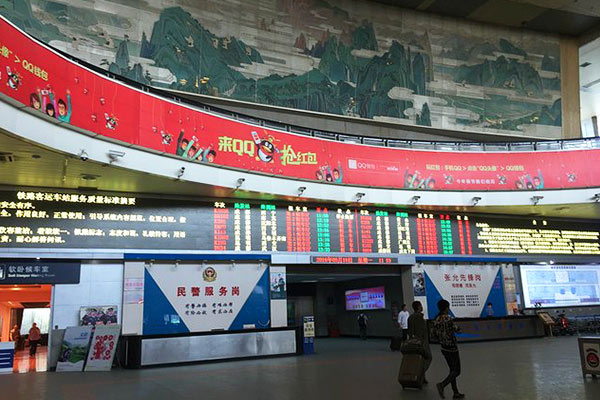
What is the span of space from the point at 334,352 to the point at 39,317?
520 inches

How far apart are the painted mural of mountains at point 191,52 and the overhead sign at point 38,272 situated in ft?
22.3

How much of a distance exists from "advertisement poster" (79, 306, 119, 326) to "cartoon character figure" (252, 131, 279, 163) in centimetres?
568

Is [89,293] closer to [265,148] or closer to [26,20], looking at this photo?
[265,148]

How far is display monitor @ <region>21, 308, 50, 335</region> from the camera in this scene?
20.5 meters

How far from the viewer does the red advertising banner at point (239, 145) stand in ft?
31.6

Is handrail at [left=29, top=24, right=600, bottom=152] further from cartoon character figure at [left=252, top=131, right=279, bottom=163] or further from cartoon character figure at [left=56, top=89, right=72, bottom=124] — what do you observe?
cartoon character figure at [left=56, top=89, right=72, bottom=124]

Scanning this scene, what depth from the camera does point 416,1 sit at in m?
20.5

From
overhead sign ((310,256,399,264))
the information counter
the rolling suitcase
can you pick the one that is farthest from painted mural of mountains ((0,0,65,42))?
the rolling suitcase

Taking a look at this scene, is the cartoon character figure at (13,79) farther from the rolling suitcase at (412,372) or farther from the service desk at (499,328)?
the service desk at (499,328)

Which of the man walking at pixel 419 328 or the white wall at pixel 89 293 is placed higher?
the white wall at pixel 89 293

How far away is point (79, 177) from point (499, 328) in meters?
14.0

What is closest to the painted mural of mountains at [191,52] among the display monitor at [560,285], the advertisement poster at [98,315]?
the advertisement poster at [98,315]

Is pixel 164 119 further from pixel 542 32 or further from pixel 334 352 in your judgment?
pixel 542 32

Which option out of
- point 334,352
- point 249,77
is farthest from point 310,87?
point 334,352
